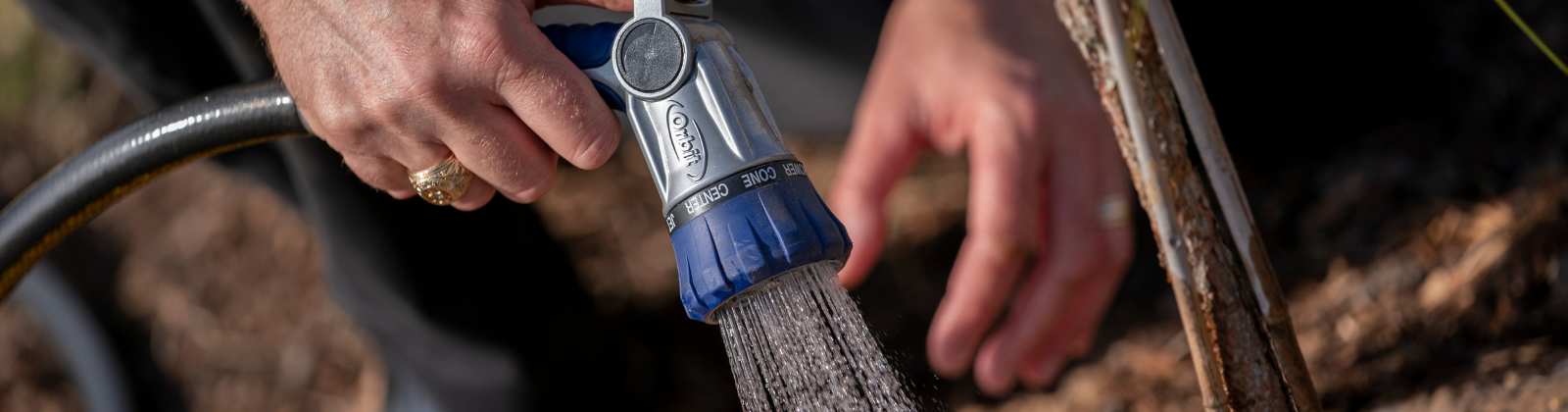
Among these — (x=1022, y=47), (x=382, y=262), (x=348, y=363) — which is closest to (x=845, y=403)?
(x=1022, y=47)

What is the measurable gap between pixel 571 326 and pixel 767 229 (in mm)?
1044

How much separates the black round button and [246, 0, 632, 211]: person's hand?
0.05 m

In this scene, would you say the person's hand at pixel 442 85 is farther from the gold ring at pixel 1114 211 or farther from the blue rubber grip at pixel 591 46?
the gold ring at pixel 1114 211

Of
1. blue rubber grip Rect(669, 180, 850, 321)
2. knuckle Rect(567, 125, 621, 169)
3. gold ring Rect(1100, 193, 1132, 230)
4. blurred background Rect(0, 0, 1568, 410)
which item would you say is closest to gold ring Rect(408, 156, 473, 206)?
knuckle Rect(567, 125, 621, 169)

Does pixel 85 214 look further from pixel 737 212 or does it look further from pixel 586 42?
pixel 737 212

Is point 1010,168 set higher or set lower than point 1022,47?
lower

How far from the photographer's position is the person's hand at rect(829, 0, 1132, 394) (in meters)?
1.09

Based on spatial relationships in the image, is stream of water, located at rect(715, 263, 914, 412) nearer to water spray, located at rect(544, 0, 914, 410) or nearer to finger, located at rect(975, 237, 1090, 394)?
water spray, located at rect(544, 0, 914, 410)

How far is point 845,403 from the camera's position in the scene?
0.62 metres

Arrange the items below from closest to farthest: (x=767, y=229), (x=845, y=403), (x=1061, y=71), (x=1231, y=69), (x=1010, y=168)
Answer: (x=767, y=229), (x=845, y=403), (x=1010, y=168), (x=1061, y=71), (x=1231, y=69)

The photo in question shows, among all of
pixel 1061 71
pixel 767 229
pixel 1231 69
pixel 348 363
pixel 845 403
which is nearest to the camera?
pixel 767 229

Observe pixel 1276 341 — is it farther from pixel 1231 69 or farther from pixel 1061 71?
pixel 1231 69

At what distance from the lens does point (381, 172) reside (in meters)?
0.73

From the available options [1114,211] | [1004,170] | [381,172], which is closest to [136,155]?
[381,172]
